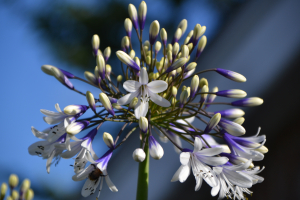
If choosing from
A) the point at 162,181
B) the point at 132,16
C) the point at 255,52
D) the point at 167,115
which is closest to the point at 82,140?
the point at 167,115

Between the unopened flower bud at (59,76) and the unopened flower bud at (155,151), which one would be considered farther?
the unopened flower bud at (59,76)

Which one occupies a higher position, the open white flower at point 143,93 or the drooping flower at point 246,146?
the open white flower at point 143,93

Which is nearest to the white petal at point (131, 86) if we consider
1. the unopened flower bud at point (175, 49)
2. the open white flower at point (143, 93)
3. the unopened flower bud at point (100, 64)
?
the open white flower at point (143, 93)

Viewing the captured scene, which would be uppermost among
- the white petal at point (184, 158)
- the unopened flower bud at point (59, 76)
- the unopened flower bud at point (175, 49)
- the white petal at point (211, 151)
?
the unopened flower bud at point (175, 49)

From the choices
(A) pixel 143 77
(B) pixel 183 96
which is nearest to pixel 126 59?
(A) pixel 143 77

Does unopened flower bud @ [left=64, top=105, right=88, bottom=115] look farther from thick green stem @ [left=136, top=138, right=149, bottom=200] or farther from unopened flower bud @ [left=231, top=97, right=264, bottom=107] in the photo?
unopened flower bud @ [left=231, top=97, right=264, bottom=107]

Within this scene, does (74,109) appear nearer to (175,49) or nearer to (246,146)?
(175,49)

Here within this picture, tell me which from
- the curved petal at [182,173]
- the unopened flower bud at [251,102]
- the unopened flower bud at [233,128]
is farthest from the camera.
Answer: the unopened flower bud at [251,102]

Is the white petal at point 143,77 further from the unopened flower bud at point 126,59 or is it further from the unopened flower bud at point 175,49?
the unopened flower bud at point 175,49

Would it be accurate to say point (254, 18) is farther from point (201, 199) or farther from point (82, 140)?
point (82, 140)
